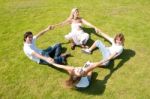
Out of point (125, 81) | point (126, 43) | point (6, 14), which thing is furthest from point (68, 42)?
point (6, 14)

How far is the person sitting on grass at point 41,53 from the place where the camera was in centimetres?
1285

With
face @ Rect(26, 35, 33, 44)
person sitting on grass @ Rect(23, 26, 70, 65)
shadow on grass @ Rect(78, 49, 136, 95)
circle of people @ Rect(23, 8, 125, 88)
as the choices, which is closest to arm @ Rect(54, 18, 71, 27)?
circle of people @ Rect(23, 8, 125, 88)

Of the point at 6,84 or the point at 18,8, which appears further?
the point at 18,8

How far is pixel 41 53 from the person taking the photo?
43.7 feet

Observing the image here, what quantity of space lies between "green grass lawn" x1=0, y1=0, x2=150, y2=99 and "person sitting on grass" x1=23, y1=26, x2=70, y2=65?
0.31 meters

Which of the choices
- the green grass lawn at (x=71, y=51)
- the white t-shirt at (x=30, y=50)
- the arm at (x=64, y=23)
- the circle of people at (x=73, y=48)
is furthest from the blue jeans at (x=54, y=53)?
the arm at (x=64, y=23)

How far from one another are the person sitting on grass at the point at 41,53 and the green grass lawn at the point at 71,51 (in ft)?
1.03

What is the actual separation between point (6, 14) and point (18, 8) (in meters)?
1.06

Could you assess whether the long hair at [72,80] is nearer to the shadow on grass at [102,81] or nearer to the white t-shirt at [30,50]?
the shadow on grass at [102,81]

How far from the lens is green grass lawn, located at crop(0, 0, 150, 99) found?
12.0m

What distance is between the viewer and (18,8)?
62.4 ft

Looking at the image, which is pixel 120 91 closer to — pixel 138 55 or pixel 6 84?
pixel 138 55

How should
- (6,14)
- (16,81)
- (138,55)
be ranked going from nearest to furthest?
1. (16,81)
2. (138,55)
3. (6,14)

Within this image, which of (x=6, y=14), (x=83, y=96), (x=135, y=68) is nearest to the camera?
(x=83, y=96)
